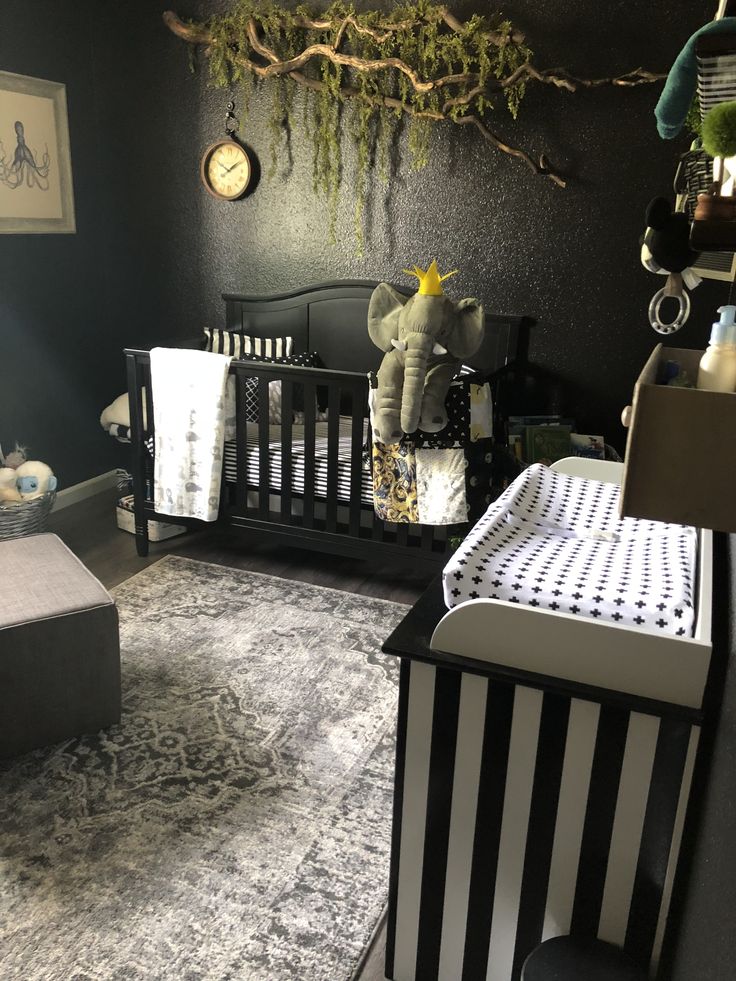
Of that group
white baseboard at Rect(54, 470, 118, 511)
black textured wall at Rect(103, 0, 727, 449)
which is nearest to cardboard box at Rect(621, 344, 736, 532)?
black textured wall at Rect(103, 0, 727, 449)

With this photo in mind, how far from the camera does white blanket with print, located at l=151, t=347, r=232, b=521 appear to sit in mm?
3021

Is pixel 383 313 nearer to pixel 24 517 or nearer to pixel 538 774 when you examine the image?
pixel 24 517

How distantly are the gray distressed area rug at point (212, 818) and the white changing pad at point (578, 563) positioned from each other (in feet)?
2.73

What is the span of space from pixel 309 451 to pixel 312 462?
0.15ft

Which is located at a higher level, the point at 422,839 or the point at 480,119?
the point at 480,119

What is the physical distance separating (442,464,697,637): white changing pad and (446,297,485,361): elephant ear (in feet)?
3.92

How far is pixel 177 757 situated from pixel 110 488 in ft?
7.65

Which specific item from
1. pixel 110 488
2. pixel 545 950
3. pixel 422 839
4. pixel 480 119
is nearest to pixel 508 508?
pixel 422 839

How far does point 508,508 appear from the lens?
56.7 inches

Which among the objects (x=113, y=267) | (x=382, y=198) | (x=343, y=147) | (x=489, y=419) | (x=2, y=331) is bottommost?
(x=489, y=419)

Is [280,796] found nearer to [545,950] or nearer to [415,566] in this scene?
[545,950]

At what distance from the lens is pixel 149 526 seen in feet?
11.3

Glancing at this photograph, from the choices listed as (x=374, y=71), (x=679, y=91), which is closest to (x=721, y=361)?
(x=679, y=91)

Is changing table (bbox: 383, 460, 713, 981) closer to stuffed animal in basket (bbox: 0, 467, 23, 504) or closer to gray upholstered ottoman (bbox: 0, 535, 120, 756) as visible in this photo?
gray upholstered ottoman (bbox: 0, 535, 120, 756)
